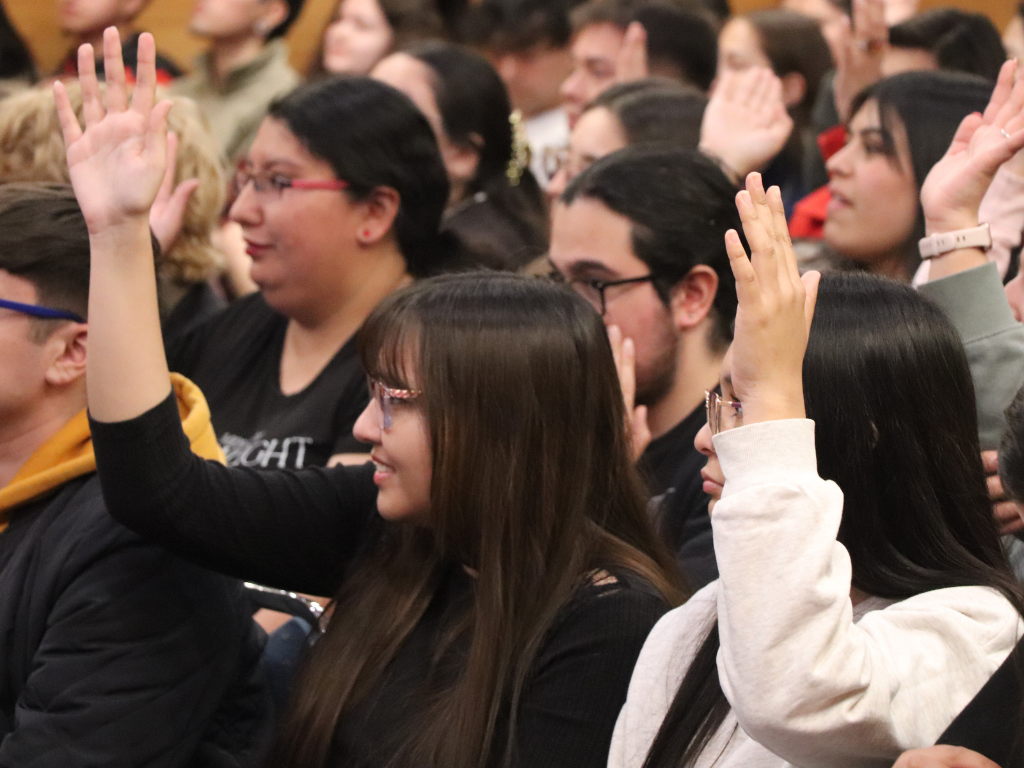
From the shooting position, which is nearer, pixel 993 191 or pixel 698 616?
→ pixel 698 616

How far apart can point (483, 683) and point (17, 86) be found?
114 inches

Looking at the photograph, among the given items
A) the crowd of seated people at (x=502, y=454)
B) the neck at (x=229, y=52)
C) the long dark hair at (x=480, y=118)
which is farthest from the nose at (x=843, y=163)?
the neck at (x=229, y=52)

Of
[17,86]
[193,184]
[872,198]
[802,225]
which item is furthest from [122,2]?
[872,198]

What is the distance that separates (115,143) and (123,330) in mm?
238

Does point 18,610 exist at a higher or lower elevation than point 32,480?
lower

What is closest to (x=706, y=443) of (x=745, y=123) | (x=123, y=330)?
(x=123, y=330)

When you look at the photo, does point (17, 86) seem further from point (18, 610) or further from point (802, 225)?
point (18, 610)

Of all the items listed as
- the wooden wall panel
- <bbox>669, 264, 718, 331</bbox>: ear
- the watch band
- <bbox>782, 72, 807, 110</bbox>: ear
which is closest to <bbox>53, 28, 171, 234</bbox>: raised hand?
<bbox>669, 264, 718, 331</bbox>: ear

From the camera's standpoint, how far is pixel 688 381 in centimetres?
216

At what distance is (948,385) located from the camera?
1294 millimetres

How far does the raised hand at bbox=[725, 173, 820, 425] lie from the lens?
1.16 metres

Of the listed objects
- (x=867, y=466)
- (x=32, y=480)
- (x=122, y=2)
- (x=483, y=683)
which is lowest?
(x=483, y=683)

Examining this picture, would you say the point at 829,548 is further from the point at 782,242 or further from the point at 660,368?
the point at 660,368

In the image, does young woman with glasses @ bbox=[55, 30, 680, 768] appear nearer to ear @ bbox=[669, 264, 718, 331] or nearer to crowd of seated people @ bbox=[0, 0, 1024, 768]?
crowd of seated people @ bbox=[0, 0, 1024, 768]
